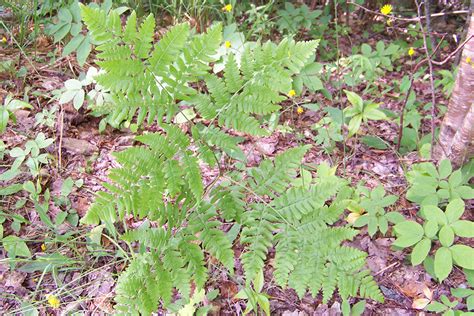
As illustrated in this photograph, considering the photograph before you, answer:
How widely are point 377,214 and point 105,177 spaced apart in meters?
1.59

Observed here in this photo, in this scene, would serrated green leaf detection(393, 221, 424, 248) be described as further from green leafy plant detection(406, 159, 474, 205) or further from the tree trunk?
the tree trunk

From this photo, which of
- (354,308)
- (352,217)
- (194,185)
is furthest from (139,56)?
(354,308)

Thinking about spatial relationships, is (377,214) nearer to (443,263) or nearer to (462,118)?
(443,263)

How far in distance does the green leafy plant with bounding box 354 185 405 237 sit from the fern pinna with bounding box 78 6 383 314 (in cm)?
42

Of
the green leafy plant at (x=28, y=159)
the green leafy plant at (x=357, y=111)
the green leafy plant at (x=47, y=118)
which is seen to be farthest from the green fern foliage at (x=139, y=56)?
the green leafy plant at (x=47, y=118)

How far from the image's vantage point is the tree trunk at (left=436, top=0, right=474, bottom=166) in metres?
2.25

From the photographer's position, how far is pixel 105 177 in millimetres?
2635

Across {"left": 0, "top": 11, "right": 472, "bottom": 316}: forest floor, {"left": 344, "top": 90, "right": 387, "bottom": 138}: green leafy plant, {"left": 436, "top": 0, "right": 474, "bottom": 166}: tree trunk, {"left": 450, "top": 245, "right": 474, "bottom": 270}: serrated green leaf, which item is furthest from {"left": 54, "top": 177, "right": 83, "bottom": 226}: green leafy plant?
{"left": 436, "top": 0, "right": 474, "bottom": 166}: tree trunk

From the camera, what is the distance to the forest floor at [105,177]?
6.87ft

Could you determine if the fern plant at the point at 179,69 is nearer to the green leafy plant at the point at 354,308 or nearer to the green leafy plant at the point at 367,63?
the green leafy plant at the point at 354,308

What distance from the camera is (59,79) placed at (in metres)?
3.18

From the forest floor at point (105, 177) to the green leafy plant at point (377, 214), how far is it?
0.66 feet

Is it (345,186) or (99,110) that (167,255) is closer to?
(345,186)

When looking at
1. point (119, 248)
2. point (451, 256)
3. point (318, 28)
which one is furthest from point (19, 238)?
point (318, 28)
